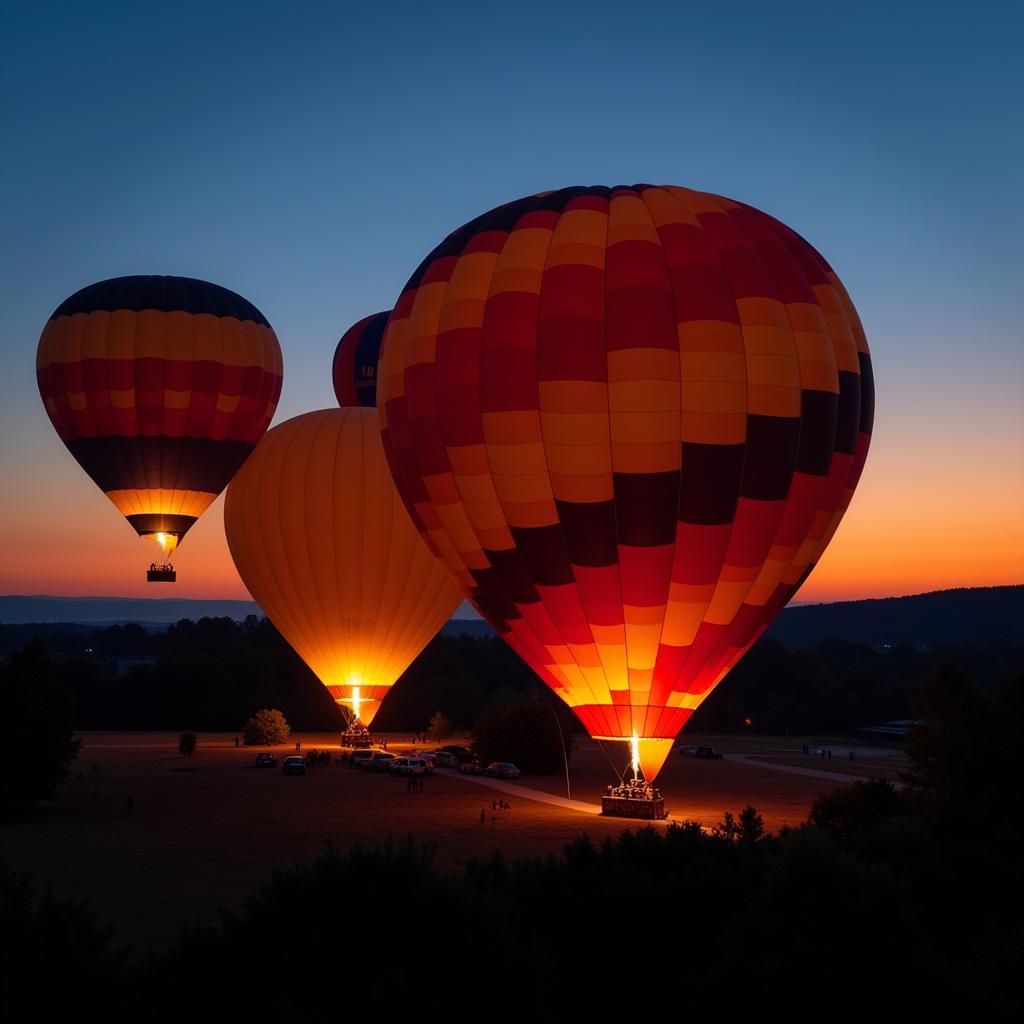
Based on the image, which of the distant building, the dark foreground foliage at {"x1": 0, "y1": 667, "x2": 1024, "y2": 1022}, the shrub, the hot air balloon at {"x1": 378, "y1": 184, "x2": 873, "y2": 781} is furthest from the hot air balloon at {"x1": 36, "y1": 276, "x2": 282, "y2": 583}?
the distant building

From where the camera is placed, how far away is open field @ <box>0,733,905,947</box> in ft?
69.7

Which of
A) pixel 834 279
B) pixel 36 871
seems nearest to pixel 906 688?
pixel 834 279

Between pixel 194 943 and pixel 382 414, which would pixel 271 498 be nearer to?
pixel 382 414

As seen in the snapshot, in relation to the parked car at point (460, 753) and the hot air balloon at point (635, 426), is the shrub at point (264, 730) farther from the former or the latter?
the hot air balloon at point (635, 426)

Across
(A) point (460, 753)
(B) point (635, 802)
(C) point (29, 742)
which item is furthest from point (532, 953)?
(A) point (460, 753)

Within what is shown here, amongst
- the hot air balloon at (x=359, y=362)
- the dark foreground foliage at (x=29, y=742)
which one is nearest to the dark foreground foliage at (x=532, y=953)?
the dark foreground foliage at (x=29, y=742)

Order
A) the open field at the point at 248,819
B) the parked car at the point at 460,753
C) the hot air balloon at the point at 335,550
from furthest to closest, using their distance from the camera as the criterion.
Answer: the parked car at the point at 460,753, the hot air balloon at the point at 335,550, the open field at the point at 248,819

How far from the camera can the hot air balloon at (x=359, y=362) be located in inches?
2087

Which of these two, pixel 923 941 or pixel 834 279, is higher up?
pixel 834 279

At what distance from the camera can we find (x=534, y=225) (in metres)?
24.5

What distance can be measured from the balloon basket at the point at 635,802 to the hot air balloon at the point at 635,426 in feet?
2.75

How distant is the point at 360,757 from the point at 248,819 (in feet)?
50.4

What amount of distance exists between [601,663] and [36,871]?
11649 millimetres

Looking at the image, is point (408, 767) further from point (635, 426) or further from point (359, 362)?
point (635, 426)
